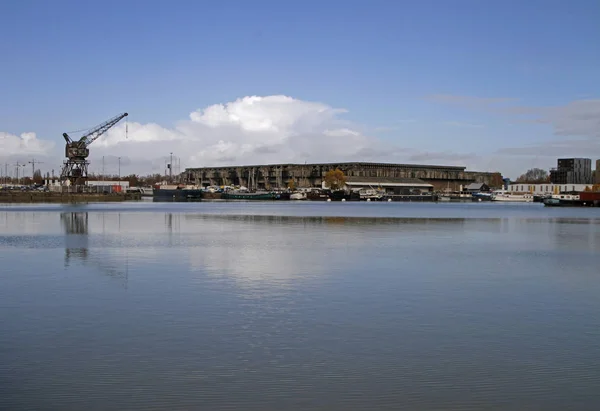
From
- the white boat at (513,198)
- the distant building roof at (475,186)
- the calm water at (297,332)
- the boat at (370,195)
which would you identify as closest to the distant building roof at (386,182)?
the boat at (370,195)

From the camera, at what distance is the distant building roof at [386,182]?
173875mm

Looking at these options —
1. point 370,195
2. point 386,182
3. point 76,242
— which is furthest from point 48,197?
point 386,182

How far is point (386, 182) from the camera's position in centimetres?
18012

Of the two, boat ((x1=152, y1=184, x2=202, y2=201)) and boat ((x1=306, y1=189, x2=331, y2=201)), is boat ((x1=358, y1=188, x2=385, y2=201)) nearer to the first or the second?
boat ((x1=306, y1=189, x2=331, y2=201))

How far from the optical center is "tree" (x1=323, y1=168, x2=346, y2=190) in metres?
168

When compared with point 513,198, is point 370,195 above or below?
above

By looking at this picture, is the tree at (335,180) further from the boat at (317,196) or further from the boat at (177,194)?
the boat at (177,194)

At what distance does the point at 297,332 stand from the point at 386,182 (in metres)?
169

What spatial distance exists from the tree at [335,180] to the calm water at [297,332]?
14215 centimetres

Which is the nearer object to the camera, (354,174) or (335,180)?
(335,180)

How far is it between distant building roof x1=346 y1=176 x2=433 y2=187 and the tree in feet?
7.42

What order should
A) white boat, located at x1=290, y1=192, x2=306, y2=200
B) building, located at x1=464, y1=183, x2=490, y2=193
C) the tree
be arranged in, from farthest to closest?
building, located at x1=464, y1=183, x2=490, y2=193
the tree
white boat, located at x1=290, y1=192, x2=306, y2=200

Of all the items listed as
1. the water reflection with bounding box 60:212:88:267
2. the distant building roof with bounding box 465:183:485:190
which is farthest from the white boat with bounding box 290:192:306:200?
the water reflection with bounding box 60:212:88:267

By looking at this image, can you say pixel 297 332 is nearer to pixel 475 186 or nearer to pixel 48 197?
pixel 48 197
